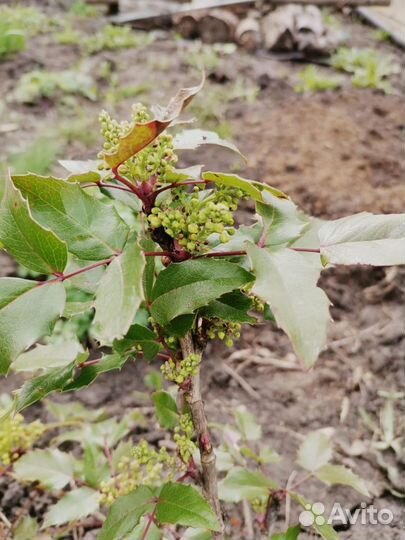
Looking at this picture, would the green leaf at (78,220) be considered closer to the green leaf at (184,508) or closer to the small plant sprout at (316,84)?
the green leaf at (184,508)

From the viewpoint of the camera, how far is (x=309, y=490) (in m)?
1.56

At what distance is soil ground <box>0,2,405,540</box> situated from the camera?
5.69 feet

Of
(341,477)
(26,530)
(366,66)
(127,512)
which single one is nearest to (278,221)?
(127,512)

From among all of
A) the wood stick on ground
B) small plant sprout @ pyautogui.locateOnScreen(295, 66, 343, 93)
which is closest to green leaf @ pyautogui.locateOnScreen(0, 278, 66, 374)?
small plant sprout @ pyautogui.locateOnScreen(295, 66, 343, 93)

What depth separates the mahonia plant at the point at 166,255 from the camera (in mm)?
619

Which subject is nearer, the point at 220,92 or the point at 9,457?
the point at 9,457

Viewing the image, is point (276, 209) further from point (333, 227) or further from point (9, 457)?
point (9, 457)

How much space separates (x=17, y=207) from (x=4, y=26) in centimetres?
495

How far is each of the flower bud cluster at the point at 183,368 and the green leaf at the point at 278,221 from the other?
22 centimetres

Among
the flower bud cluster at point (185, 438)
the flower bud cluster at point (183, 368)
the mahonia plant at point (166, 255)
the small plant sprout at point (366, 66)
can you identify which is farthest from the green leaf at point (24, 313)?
the small plant sprout at point (366, 66)

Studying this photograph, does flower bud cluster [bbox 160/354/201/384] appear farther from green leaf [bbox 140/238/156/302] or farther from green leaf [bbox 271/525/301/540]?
green leaf [bbox 271/525/301/540]

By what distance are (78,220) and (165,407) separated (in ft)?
1.83

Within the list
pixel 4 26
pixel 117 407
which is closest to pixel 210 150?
pixel 117 407

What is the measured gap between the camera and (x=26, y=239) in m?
0.67
